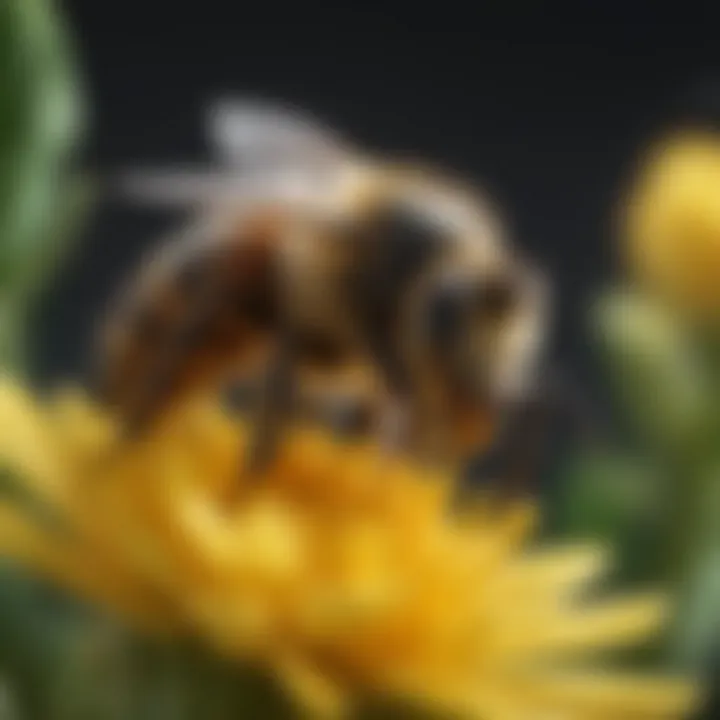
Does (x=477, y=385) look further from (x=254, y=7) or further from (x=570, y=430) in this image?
(x=254, y=7)

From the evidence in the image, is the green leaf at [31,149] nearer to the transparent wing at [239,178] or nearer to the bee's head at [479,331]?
the transparent wing at [239,178]

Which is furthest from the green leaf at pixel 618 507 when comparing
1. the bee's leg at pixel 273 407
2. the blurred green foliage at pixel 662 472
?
the bee's leg at pixel 273 407

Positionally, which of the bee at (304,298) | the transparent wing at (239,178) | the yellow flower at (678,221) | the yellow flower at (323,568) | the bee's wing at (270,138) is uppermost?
the yellow flower at (678,221)

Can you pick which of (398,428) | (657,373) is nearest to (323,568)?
(398,428)

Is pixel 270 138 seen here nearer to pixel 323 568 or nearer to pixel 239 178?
pixel 239 178

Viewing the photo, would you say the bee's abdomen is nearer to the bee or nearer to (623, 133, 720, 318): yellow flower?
the bee

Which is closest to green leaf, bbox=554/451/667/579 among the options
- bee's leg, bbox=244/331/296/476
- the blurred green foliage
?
the blurred green foliage
